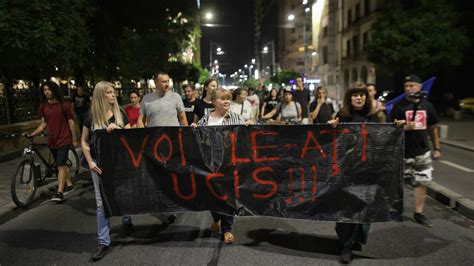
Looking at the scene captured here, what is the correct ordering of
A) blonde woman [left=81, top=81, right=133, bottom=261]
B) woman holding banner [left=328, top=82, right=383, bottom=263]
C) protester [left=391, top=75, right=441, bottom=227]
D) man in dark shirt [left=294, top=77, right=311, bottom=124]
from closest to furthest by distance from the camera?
woman holding banner [left=328, top=82, right=383, bottom=263] → blonde woman [left=81, top=81, right=133, bottom=261] → protester [left=391, top=75, right=441, bottom=227] → man in dark shirt [left=294, top=77, right=311, bottom=124]

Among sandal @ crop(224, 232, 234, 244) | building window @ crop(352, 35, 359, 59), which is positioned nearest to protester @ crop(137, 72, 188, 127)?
sandal @ crop(224, 232, 234, 244)

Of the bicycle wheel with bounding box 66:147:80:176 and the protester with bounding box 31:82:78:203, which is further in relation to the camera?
the bicycle wheel with bounding box 66:147:80:176

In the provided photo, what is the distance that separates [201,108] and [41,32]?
5.16 metres

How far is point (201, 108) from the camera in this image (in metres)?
7.30

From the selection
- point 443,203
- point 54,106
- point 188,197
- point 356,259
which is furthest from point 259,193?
→ point 54,106

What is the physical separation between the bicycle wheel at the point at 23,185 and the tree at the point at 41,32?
12.6 feet

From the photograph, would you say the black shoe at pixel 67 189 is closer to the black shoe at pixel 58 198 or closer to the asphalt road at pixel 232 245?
the black shoe at pixel 58 198

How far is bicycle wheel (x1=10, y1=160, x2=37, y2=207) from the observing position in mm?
6902

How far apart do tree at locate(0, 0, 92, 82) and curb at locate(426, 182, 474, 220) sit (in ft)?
28.9

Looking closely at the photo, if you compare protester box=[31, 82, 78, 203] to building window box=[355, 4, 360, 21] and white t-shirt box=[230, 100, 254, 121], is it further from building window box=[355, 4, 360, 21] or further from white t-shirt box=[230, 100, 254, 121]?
building window box=[355, 4, 360, 21]

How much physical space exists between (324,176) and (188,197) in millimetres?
1535

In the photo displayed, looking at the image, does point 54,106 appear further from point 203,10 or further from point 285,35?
point 285,35

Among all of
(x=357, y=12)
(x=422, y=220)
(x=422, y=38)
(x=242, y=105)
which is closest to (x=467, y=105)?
(x=422, y=38)

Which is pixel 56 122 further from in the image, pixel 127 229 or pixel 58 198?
pixel 127 229
